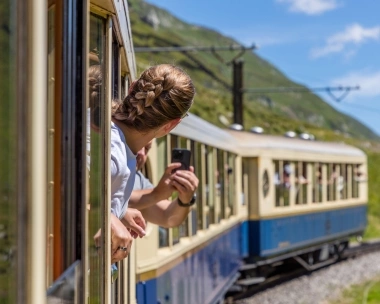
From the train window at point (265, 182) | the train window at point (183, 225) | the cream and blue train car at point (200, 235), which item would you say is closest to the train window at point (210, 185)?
the cream and blue train car at point (200, 235)

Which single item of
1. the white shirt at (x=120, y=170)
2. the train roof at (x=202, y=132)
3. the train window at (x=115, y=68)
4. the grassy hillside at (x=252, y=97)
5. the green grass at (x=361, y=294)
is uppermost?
the grassy hillside at (x=252, y=97)

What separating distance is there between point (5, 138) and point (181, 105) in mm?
1487

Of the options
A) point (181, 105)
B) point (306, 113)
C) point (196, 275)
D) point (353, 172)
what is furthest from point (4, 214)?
point (306, 113)

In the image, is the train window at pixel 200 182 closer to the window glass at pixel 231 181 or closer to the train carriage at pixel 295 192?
the window glass at pixel 231 181

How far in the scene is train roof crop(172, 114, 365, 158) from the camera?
7395mm

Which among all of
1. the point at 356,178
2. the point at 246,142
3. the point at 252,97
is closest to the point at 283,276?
the point at 246,142

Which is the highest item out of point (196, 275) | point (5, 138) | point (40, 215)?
point (5, 138)

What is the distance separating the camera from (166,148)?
6254mm

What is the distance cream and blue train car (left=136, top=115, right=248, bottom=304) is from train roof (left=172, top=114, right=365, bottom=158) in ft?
0.05

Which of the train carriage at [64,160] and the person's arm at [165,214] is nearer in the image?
the train carriage at [64,160]

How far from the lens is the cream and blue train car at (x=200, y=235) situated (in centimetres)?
A: 557

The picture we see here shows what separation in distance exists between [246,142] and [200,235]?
508cm

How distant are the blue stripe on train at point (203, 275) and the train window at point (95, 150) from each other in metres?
2.39

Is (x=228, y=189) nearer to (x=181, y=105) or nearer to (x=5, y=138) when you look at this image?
(x=181, y=105)
